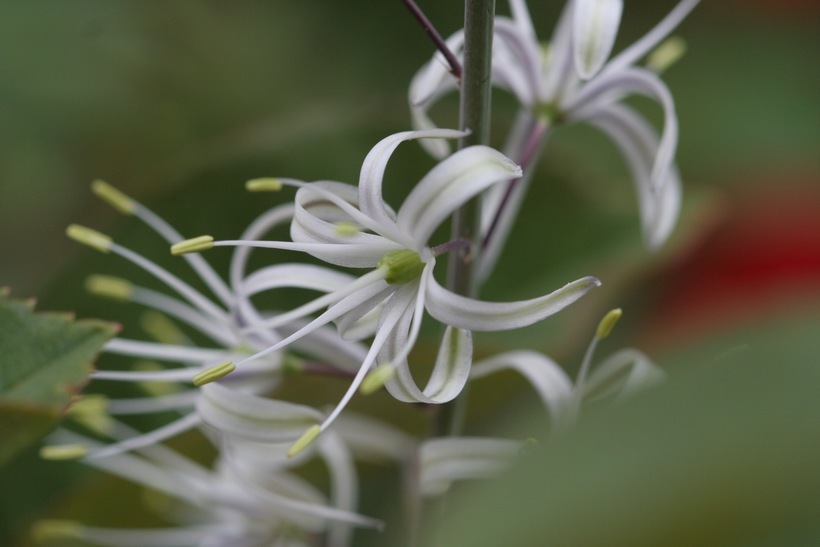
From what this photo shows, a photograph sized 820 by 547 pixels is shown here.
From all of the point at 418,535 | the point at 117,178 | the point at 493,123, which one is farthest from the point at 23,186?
the point at 418,535

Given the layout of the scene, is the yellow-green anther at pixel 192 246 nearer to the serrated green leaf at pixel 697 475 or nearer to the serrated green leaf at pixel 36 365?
the serrated green leaf at pixel 36 365

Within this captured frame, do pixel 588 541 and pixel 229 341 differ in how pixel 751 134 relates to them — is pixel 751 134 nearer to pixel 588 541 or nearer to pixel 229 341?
pixel 229 341

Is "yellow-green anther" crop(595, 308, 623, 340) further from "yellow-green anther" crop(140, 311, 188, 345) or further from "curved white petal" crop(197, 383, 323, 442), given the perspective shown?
"yellow-green anther" crop(140, 311, 188, 345)

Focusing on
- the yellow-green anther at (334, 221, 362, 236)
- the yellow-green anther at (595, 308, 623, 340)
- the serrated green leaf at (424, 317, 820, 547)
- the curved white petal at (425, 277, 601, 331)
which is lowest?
the serrated green leaf at (424, 317, 820, 547)

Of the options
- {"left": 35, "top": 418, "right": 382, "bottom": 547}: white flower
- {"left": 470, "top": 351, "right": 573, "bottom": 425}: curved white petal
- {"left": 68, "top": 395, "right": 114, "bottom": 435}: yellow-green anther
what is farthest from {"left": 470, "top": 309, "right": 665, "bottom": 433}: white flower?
{"left": 68, "top": 395, "right": 114, "bottom": 435}: yellow-green anther

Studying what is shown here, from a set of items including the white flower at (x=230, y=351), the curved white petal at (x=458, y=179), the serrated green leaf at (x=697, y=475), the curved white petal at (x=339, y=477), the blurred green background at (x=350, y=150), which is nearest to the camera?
the serrated green leaf at (x=697, y=475)

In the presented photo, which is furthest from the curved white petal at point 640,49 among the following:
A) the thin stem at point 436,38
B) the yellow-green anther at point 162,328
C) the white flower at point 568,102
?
the yellow-green anther at point 162,328

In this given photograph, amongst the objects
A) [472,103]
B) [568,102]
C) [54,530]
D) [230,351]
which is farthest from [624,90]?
[54,530]

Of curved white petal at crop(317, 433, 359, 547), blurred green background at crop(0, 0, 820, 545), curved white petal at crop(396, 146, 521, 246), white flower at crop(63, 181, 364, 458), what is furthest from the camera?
blurred green background at crop(0, 0, 820, 545)
